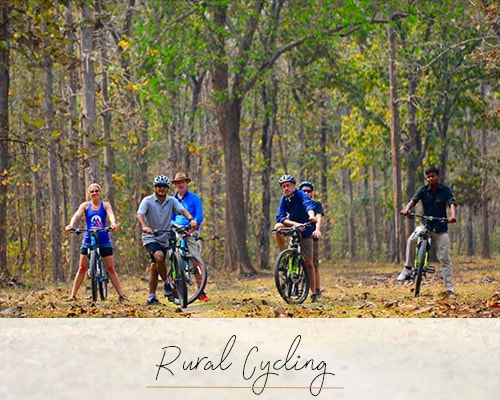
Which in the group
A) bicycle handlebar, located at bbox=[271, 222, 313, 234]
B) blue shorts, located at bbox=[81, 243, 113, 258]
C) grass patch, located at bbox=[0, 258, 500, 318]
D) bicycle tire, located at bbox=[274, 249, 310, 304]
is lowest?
grass patch, located at bbox=[0, 258, 500, 318]

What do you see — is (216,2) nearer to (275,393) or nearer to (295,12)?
(295,12)

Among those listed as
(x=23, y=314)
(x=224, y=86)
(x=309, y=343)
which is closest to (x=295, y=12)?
(x=224, y=86)

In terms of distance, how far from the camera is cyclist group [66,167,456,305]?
15070 mm

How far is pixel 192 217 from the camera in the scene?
51.5 feet

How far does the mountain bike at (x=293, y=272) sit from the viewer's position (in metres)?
15.1

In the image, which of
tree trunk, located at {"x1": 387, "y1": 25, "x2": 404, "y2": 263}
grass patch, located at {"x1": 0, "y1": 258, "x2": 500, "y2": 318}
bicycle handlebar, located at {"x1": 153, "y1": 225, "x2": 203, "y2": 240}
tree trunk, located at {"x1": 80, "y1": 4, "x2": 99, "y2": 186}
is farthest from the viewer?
tree trunk, located at {"x1": 387, "y1": 25, "x2": 404, "y2": 263}

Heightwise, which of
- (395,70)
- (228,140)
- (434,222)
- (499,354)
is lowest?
(499,354)

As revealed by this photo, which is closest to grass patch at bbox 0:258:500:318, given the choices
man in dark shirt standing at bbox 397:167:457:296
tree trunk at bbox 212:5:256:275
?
man in dark shirt standing at bbox 397:167:457:296

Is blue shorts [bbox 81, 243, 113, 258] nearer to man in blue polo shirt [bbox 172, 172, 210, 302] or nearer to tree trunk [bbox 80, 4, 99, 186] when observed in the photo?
man in blue polo shirt [bbox 172, 172, 210, 302]

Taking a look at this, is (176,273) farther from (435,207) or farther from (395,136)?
(395,136)

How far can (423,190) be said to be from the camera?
16.4 m

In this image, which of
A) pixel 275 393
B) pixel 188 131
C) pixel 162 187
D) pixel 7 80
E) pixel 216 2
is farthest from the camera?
pixel 188 131

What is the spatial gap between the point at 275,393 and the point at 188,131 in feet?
117

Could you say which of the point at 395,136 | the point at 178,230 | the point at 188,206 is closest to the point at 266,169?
the point at 395,136
